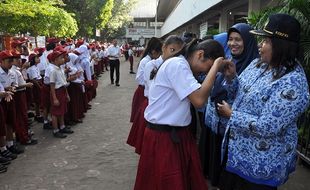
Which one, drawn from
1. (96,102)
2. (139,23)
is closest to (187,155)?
(96,102)

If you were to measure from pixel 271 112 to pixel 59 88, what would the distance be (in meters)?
5.43

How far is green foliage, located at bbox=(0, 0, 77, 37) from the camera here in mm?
9676

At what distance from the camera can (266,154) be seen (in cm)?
242

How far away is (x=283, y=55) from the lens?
239cm

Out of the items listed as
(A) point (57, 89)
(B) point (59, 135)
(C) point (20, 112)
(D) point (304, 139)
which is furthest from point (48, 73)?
(D) point (304, 139)

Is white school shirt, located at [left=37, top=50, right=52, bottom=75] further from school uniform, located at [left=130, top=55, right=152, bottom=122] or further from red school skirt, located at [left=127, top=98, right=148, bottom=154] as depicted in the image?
red school skirt, located at [left=127, top=98, right=148, bottom=154]

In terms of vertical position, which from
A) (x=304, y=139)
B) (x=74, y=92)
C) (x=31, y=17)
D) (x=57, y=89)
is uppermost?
(x=31, y=17)

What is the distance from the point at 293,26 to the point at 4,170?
4456 mm

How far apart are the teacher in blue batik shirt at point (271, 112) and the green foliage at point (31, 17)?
8531 mm

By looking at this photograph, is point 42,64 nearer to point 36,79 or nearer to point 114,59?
point 36,79

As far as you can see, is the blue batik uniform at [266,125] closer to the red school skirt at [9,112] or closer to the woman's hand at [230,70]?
the woman's hand at [230,70]

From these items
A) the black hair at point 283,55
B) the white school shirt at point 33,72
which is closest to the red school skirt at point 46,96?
the white school shirt at point 33,72

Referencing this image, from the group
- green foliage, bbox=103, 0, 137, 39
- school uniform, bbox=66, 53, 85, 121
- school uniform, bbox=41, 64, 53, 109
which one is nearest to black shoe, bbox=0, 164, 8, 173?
school uniform, bbox=41, 64, 53, 109

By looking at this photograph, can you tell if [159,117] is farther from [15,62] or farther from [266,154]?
[15,62]
